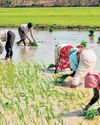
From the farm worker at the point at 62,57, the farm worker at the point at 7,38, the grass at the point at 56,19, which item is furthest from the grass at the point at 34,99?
Result: the grass at the point at 56,19

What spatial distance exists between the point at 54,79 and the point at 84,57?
1.24 m

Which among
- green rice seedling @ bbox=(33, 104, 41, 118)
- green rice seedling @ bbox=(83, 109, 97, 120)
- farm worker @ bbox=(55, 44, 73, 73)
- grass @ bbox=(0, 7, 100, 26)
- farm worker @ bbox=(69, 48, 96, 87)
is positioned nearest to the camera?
green rice seedling @ bbox=(83, 109, 97, 120)

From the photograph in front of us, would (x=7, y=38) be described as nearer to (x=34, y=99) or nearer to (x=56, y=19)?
(x=34, y=99)

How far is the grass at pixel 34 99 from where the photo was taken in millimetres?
7270

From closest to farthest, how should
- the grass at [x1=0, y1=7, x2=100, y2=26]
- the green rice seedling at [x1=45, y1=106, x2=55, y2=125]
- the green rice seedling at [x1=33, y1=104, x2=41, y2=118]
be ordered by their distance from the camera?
the green rice seedling at [x1=45, y1=106, x2=55, y2=125] → the green rice seedling at [x1=33, y1=104, x2=41, y2=118] → the grass at [x1=0, y1=7, x2=100, y2=26]

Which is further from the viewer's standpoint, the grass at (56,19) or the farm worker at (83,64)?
the grass at (56,19)

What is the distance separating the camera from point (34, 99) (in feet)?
28.4

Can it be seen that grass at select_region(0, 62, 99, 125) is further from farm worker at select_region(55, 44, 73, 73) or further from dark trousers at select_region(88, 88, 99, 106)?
farm worker at select_region(55, 44, 73, 73)

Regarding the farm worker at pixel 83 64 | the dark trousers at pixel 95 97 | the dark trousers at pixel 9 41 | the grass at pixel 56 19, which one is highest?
the dark trousers at pixel 95 97

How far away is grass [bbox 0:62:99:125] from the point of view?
7270 mm

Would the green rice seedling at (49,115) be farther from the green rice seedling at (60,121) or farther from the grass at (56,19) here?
the grass at (56,19)

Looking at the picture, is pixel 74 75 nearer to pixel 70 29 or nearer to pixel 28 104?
pixel 28 104

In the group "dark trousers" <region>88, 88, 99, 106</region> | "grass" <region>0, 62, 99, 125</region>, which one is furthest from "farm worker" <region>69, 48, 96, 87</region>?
"dark trousers" <region>88, 88, 99, 106</region>

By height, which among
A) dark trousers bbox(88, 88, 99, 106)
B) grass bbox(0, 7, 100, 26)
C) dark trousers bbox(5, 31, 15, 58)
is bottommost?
grass bbox(0, 7, 100, 26)
